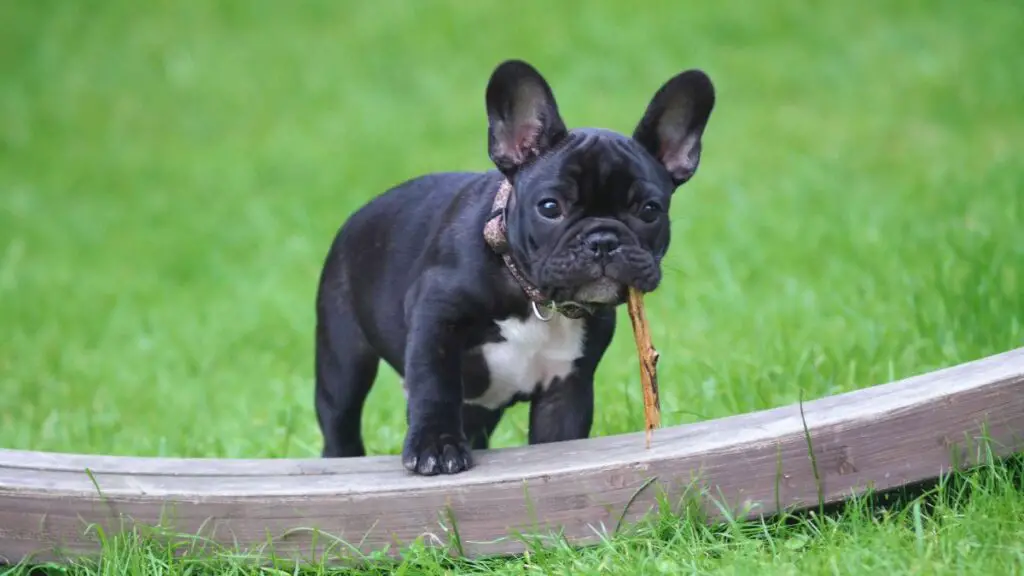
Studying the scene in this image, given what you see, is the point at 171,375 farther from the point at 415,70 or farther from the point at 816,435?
the point at 415,70

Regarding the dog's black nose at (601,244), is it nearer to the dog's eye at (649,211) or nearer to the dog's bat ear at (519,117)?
the dog's eye at (649,211)

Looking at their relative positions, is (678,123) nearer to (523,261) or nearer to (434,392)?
(523,261)

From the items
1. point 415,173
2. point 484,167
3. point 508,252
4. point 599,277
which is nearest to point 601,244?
point 599,277

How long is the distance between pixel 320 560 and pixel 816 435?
1288mm

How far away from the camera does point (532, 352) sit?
12.5ft

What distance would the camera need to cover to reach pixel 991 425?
11.4ft

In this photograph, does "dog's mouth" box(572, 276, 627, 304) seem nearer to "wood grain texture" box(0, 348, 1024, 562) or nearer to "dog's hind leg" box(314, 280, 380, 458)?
"wood grain texture" box(0, 348, 1024, 562)

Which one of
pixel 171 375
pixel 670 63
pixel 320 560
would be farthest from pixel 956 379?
pixel 670 63

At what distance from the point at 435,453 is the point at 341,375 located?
901 millimetres

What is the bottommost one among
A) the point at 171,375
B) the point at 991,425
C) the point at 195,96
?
the point at 171,375

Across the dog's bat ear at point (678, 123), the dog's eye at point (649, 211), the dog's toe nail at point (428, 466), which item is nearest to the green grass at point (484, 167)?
the dog's toe nail at point (428, 466)

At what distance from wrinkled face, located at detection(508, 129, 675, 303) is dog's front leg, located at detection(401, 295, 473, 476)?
12.3 inches

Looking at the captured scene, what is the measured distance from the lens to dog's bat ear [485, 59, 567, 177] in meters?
3.63

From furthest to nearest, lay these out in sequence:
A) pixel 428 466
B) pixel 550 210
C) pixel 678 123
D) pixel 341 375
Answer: pixel 341 375, pixel 678 123, pixel 428 466, pixel 550 210
